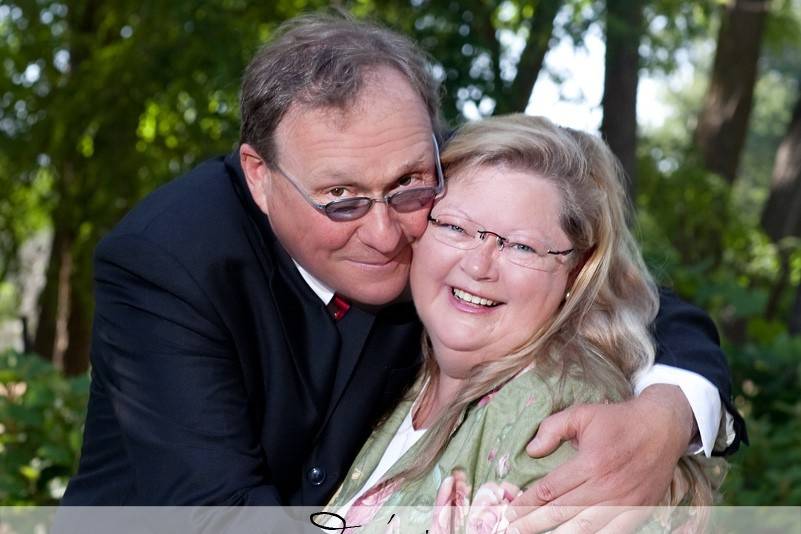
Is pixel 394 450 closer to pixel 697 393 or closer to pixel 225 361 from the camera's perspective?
pixel 225 361

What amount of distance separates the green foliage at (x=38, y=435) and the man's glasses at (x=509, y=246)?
7.80 feet

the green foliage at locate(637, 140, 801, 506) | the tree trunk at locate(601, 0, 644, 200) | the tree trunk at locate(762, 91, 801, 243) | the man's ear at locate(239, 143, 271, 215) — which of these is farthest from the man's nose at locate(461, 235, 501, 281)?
the tree trunk at locate(762, 91, 801, 243)

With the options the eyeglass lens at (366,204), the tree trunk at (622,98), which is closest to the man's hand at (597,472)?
the eyeglass lens at (366,204)

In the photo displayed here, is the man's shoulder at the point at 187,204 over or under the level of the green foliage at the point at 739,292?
over

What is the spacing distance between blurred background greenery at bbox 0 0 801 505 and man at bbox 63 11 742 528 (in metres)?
1.02

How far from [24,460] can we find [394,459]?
7.61ft

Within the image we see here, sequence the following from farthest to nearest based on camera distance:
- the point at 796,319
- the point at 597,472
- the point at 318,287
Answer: the point at 796,319
the point at 318,287
the point at 597,472

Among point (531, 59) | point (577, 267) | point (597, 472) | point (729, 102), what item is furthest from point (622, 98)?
point (729, 102)

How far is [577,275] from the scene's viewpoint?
2.94m

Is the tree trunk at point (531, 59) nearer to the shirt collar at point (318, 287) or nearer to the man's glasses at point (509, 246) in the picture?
the shirt collar at point (318, 287)

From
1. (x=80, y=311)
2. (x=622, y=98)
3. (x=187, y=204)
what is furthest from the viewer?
(x=80, y=311)

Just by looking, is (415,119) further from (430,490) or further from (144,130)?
(144,130)

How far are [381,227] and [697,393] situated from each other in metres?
0.93

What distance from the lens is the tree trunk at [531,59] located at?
237 inches
